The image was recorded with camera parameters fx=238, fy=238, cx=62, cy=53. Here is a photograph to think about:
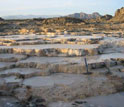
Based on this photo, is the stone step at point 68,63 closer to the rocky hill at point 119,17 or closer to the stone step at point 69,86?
the stone step at point 69,86

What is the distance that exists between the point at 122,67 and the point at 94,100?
1.54 meters

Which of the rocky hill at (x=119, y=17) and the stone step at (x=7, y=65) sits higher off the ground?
the rocky hill at (x=119, y=17)

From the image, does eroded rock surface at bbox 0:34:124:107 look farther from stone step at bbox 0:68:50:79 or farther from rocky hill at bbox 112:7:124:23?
rocky hill at bbox 112:7:124:23

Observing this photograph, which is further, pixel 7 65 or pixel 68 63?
pixel 7 65

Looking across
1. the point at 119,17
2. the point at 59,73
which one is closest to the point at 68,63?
the point at 59,73

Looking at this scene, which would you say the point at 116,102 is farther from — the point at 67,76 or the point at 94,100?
the point at 67,76

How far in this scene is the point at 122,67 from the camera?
202 inches

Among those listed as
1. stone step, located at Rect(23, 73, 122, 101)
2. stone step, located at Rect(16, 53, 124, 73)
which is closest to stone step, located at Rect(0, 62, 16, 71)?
stone step, located at Rect(16, 53, 124, 73)

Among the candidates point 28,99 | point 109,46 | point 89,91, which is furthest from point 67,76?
point 109,46

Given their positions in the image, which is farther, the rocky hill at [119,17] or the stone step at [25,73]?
the rocky hill at [119,17]

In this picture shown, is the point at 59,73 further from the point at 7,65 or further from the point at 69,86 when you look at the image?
the point at 7,65

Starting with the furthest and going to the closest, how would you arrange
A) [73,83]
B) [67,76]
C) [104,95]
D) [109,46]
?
[109,46], [67,76], [73,83], [104,95]

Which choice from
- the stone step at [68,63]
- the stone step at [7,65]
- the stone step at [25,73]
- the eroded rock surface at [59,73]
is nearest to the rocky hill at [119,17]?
the eroded rock surface at [59,73]

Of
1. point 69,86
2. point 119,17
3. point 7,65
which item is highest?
point 119,17
